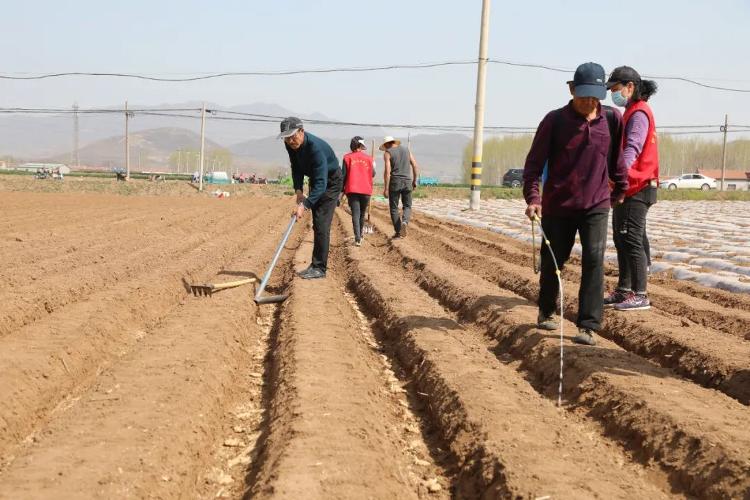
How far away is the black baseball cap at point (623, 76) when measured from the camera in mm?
5871

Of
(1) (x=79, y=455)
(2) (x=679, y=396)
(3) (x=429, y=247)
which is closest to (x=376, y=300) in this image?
(2) (x=679, y=396)

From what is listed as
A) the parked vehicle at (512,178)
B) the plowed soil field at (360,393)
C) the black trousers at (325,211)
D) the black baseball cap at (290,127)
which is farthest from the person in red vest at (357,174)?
the parked vehicle at (512,178)

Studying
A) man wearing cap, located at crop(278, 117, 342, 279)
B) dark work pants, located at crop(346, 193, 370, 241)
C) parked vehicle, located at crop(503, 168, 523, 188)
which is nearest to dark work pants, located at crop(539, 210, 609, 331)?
man wearing cap, located at crop(278, 117, 342, 279)

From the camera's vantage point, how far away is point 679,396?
13.3ft

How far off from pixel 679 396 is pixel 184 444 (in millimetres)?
2555

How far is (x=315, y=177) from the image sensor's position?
7840 mm

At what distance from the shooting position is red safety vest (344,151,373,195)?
10.7 metres

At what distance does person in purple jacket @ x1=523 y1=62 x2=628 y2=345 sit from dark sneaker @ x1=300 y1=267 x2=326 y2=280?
3535 millimetres

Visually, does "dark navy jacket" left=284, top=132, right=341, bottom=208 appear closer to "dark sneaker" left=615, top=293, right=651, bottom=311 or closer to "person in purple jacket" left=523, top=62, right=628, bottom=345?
"person in purple jacket" left=523, top=62, right=628, bottom=345

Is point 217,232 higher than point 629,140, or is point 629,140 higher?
point 629,140

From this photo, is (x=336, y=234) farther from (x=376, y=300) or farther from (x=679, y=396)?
(x=679, y=396)

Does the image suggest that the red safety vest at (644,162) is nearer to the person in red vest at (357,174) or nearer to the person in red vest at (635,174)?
the person in red vest at (635,174)

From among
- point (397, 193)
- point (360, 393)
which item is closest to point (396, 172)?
point (397, 193)

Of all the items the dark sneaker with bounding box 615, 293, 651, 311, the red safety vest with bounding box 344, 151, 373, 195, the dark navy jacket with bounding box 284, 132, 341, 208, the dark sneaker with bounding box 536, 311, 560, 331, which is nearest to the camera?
the dark sneaker with bounding box 536, 311, 560, 331
